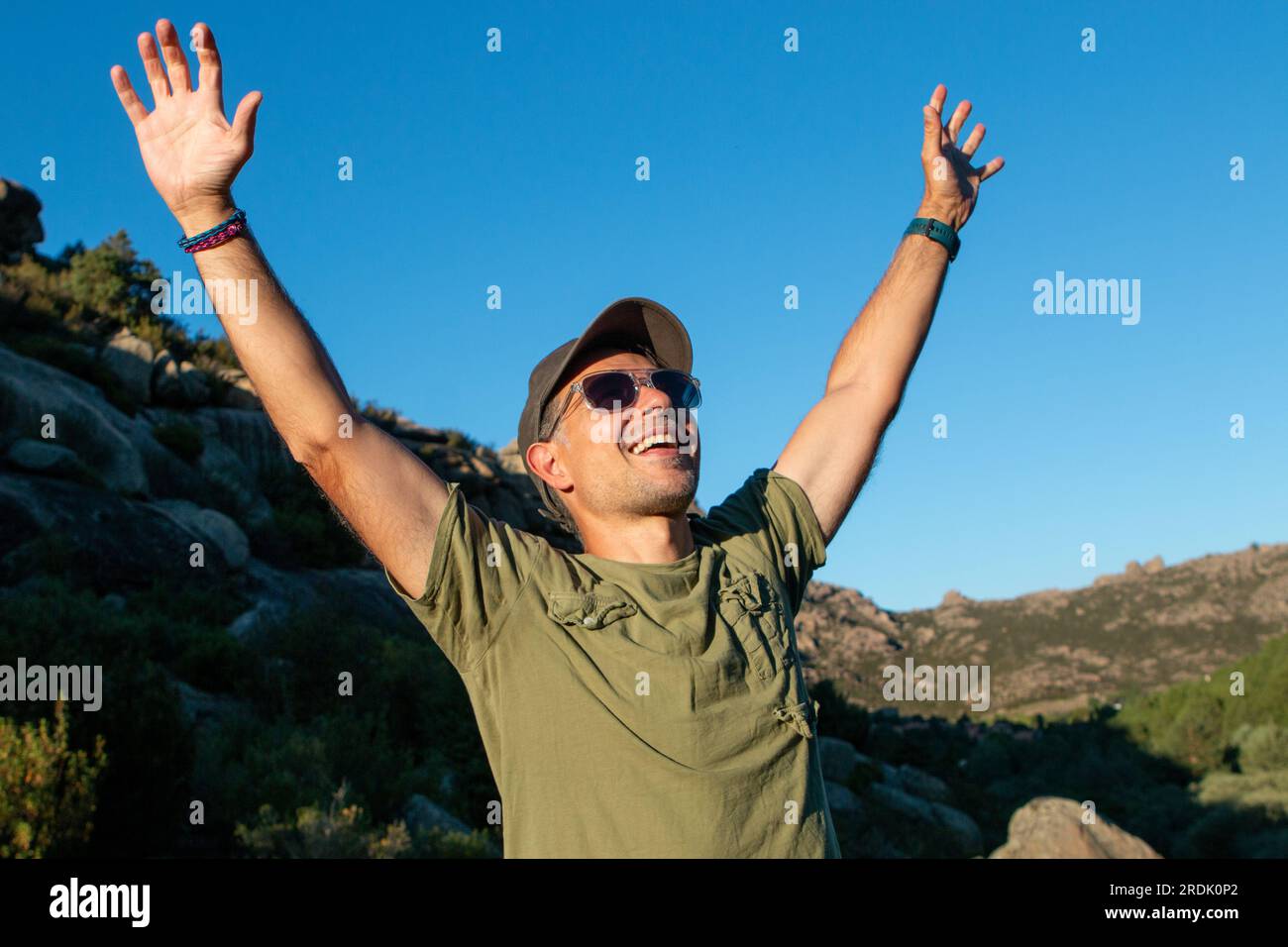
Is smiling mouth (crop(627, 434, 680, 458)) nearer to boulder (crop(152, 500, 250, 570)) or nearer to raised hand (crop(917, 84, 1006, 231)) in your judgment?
raised hand (crop(917, 84, 1006, 231))

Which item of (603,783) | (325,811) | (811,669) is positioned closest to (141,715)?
(325,811)

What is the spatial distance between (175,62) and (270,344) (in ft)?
2.68

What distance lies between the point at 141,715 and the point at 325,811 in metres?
1.95

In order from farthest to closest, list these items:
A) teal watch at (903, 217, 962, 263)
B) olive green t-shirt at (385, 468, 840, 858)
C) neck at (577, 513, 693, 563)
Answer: teal watch at (903, 217, 962, 263) < neck at (577, 513, 693, 563) < olive green t-shirt at (385, 468, 840, 858)

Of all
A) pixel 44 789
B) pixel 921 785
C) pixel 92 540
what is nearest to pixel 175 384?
pixel 92 540

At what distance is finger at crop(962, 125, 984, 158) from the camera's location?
391 cm

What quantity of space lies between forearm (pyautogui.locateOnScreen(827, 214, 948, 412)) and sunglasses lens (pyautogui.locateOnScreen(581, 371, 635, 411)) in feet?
2.30

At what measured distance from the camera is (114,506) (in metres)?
17.1

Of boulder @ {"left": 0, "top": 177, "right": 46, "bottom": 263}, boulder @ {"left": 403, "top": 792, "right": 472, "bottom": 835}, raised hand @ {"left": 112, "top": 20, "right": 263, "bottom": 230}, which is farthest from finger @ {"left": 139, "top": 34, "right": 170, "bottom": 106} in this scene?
boulder @ {"left": 0, "top": 177, "right": 46, "bottom": 263}

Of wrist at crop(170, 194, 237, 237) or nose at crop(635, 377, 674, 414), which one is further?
nose at crop(635, 377, 674, 414)

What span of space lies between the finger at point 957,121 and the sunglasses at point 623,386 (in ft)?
4.46

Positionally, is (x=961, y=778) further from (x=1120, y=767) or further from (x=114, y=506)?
(x=114, y=506)

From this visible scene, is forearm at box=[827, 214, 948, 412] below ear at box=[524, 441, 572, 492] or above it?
above

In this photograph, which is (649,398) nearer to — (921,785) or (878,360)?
(878,360)
